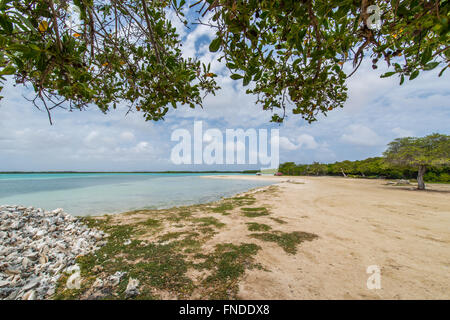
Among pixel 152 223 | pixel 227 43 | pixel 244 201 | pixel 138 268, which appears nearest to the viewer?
pixel 227 43

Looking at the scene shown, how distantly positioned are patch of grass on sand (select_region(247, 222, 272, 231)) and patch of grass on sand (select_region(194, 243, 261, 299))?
43.9 inches

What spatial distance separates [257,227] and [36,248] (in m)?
4.88

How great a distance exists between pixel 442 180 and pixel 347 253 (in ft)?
111

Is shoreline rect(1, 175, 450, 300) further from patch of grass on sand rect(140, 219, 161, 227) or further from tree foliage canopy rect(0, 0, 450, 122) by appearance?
tree foliage canopy rect(0, 0, 450, 122)

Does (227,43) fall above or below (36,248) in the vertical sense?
above

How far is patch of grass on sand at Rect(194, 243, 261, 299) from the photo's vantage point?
2.32 metres

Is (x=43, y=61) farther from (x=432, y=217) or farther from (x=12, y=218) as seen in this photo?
(x=432, y=217)

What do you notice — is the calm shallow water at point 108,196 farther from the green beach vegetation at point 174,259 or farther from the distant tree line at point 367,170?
the distant tree line at point 367,170

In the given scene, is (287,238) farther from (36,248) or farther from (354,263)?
(36,248)

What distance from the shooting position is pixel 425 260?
310cm

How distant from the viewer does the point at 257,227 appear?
4953mm

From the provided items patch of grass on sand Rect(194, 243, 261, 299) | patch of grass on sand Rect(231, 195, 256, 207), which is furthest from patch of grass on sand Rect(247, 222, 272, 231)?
patch of grass on sand Rect(231, 195, 256, 207)

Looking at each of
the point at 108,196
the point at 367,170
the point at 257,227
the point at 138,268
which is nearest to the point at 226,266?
the point at 138,268
